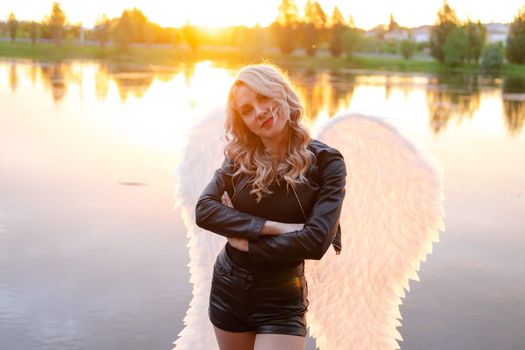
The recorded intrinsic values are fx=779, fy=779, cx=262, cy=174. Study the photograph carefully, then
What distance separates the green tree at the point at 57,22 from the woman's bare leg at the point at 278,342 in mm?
71678

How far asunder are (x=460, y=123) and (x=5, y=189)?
1193 centimetres

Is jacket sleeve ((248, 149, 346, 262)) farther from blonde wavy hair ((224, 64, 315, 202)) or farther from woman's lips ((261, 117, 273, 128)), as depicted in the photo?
woman's lips ((261, 117, 273, 128))

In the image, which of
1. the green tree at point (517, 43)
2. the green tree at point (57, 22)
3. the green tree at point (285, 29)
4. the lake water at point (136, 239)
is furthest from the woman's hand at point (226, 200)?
the green tree at point (285, 29)

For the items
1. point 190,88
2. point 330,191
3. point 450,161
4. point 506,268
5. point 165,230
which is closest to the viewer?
point 330,191

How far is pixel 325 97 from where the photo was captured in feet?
74.0

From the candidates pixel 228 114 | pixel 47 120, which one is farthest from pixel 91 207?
pixel 47 120

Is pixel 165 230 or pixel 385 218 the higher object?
pixel 385 218

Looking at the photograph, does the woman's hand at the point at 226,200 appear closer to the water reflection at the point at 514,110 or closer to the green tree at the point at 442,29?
the water reflection at the point at 514,110

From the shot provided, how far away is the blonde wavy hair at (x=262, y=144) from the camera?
2.97 metres

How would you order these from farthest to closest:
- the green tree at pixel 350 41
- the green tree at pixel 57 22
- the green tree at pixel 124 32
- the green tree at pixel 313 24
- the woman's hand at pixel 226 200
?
the green tree at pixel 313 24, the green tree at pixel 57 22, the green tree at pixel 124 32, the green tree at pixel 350 41, the woman's hand at pixel 226 200

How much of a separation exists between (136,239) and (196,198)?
3.29 m

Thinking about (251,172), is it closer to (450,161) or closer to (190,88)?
(450,161)

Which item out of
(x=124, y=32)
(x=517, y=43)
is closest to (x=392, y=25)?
(x=124, y=32)

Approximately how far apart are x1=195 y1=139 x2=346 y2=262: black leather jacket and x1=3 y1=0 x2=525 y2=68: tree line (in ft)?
180
